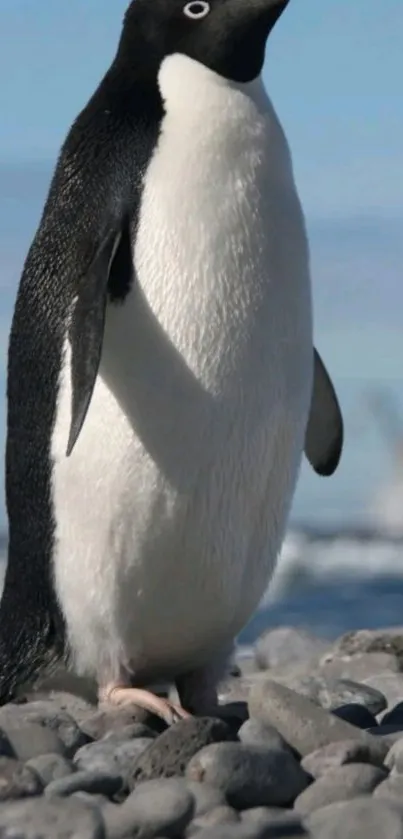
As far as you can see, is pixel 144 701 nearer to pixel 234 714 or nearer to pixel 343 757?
pixel 234 714

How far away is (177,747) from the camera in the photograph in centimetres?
427

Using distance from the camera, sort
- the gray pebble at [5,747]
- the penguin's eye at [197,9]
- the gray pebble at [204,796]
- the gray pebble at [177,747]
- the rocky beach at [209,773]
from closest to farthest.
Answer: the rocky beach at [209,773] < the gray pebble at [204,796] < the gray pebble at [177,747] < the gray pebble at [5,747] < the penguin's eye at [197,9]

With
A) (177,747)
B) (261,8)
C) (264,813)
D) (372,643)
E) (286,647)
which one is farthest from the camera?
(286,647)

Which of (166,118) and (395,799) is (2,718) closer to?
(395,799)

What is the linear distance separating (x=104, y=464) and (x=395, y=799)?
1433 millimetres

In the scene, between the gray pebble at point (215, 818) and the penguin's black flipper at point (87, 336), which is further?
the penguin's black flipper at point (87, 336)

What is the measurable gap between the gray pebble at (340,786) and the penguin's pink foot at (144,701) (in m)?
0.79

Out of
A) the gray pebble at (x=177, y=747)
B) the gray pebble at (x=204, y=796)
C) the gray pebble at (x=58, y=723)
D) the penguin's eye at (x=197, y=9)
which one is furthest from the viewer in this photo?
the penguin's eye at (x=197, y=9)

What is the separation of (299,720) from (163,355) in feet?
3.42

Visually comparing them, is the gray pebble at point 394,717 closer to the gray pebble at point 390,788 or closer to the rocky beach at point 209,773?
the rocky beach at point 209,773

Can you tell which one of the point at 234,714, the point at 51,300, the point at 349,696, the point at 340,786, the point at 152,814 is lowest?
the point at 349,696

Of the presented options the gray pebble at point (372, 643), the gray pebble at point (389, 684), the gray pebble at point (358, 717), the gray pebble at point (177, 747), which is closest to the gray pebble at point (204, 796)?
the gray pebble at point (177, 747)

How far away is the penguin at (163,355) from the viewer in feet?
16.0

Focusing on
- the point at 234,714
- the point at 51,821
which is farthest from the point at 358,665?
the point at 51,821
